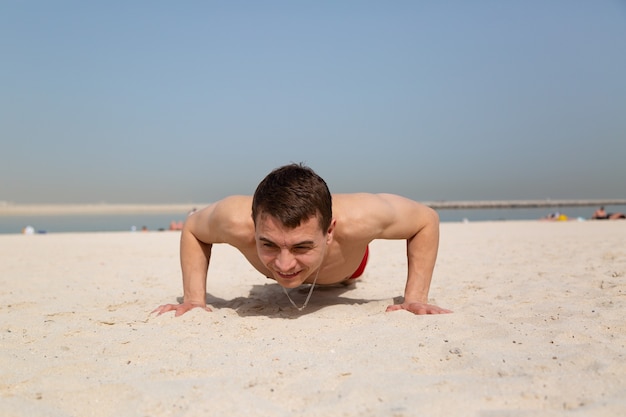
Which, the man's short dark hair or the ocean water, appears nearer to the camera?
the man's short dark hair

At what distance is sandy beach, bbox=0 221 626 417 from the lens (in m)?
1.94

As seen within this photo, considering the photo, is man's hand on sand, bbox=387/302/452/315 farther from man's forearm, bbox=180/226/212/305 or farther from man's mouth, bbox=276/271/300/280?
man's forearm, bbox=180/226/212/305

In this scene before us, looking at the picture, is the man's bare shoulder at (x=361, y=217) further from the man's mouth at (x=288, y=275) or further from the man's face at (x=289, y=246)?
the man's mouth at (x=288, y=275)

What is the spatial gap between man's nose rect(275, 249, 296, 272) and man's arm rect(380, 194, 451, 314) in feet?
2.92

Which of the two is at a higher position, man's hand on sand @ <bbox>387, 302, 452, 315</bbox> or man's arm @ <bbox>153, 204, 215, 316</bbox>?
man's arm @ <bbox>153, 204, 215, 316</bbox>

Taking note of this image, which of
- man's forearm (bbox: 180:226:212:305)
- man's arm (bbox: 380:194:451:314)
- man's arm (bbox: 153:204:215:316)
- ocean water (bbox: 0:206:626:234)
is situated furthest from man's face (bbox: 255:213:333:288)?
ocean water (bbox: 0:206:626:234)

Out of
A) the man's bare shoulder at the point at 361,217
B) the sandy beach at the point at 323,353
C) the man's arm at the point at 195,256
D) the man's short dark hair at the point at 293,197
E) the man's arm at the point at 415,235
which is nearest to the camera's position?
the sandy beach at the point at 323,353

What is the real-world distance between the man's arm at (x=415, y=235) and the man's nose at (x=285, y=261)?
0.89 m

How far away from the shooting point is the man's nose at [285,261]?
3.08 meters

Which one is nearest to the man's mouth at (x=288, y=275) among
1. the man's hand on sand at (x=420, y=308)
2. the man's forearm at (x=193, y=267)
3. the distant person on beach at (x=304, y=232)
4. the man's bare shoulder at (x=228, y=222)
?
the distant person on beach at (x=304, y=232)

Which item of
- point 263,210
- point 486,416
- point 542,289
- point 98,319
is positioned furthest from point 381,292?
point 486,416

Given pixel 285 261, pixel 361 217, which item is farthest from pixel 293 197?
pixel 361 217

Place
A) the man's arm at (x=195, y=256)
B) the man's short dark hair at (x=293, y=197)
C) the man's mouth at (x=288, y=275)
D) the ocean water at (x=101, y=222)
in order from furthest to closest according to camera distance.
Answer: the ocean water at (x=101, y=222) → the man's arm at (x=195, y=256) → the man's mouth at (x=288, y=275) → the man's short dark hair at (x=293, y=197)

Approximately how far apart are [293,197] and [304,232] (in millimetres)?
231
